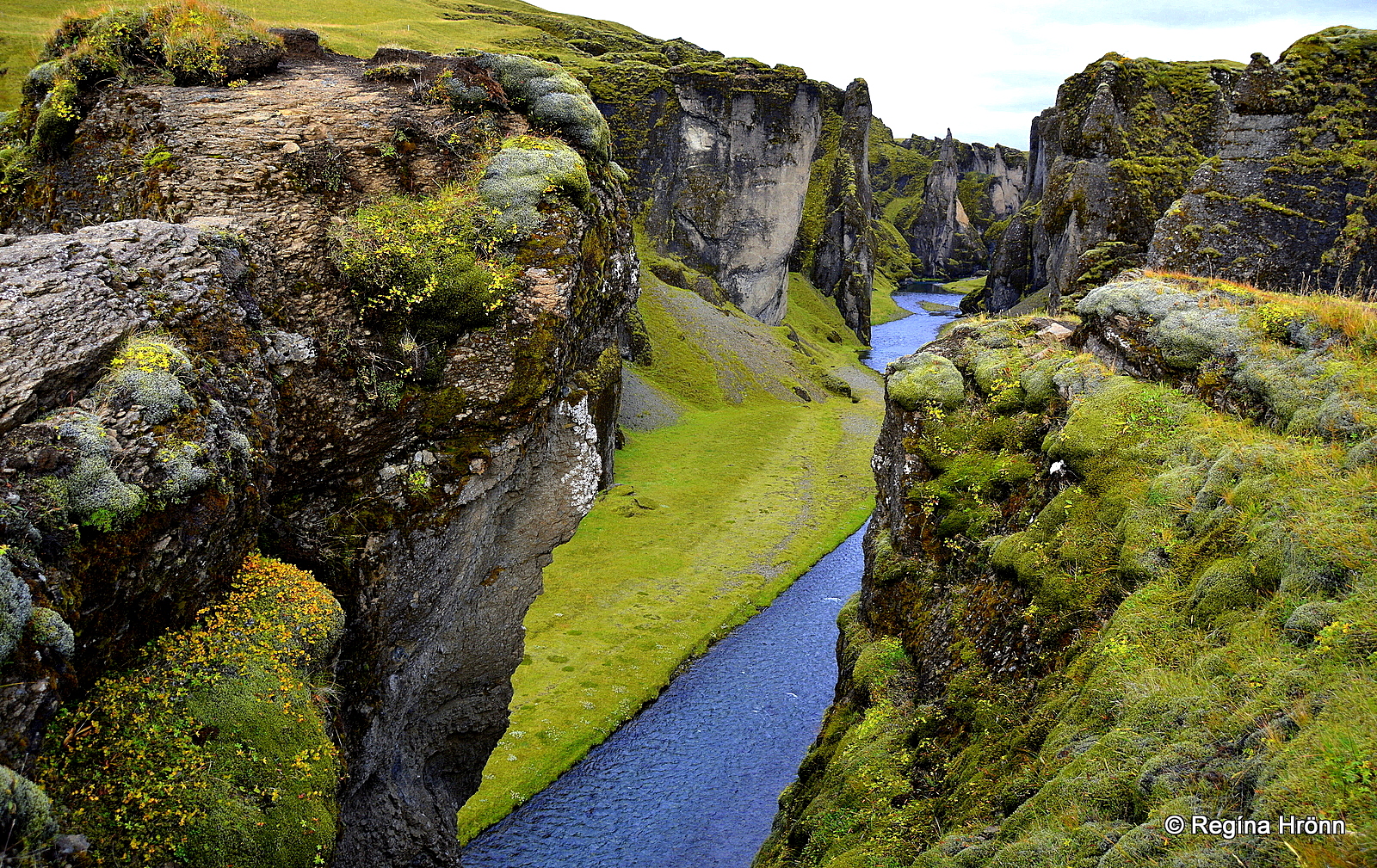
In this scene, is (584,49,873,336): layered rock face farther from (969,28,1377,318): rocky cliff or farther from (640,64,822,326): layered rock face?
(969,28,1377,318): rocky cliff

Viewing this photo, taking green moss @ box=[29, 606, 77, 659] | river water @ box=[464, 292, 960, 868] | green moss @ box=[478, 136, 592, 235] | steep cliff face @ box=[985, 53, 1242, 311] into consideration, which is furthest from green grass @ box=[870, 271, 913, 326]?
green moss @ box=[29, 606, 77, 659]

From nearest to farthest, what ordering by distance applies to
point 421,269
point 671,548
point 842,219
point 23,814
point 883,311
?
point 23,814 → point 421,269 → point 671,548 → point 842,219 → point 883,311

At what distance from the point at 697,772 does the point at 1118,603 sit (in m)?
24.2

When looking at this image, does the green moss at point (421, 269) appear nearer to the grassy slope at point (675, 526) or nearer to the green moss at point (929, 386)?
the grassy slope at point (675, 526)

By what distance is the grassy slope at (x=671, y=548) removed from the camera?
A: 3794cm

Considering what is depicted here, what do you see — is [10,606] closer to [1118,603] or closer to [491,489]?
[491,489]

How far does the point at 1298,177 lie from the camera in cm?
3328

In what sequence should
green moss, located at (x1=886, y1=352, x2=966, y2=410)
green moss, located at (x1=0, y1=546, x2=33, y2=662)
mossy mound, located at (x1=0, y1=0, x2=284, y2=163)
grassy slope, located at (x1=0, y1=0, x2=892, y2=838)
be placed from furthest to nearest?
grassy slope, located at (x1=0, y1=0, x2=892, y2=838)
green moss, located at (x1=886, y1=352, x2=966, y2=410)
mossy mound, located at (x1=0, y1=0, x2=284, y2=163)
green moss, located at (x1=0, y1=546, x2=33, y2=662)

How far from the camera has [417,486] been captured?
19.7 metres

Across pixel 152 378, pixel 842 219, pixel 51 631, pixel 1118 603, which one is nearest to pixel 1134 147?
pixel 1118 603

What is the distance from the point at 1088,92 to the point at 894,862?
185ft

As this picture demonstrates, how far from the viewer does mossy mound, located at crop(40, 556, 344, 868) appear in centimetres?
Result: 1123

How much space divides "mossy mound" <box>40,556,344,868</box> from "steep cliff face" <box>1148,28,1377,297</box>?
37483mm

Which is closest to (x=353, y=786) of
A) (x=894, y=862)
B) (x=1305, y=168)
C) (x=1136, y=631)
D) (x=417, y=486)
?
(x=417, y=486)
